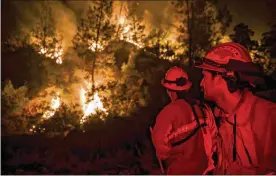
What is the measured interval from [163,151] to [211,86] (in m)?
0.84

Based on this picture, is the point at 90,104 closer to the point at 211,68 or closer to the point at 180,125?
the point at 180,125

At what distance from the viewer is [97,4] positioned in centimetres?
1007

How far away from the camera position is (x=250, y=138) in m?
1.75

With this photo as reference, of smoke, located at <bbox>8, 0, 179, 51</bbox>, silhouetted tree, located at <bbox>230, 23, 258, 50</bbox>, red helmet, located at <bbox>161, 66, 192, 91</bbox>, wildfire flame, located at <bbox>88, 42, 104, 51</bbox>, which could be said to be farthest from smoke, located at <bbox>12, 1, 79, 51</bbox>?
red helmet, located at <bbox>161, 66, 192, 91</bbox>

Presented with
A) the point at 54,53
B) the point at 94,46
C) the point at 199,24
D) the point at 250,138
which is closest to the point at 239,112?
the point at 250,138

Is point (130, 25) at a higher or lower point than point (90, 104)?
higher

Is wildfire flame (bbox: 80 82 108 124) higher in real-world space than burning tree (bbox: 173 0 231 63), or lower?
lower

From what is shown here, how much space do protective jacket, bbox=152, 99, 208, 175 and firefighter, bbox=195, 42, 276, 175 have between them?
0.77 m

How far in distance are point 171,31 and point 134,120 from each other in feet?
10.1

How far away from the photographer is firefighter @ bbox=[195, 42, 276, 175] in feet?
5.70

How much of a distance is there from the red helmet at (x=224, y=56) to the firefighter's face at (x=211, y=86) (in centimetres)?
6

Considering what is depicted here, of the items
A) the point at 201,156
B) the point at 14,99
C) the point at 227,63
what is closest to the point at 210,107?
the point at 227,63

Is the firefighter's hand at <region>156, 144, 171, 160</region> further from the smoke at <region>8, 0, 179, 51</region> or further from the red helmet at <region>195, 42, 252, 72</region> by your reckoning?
the smoke at <region>8, 0, 179, 51</region>

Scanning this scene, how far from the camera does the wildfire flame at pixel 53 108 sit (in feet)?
32.6
